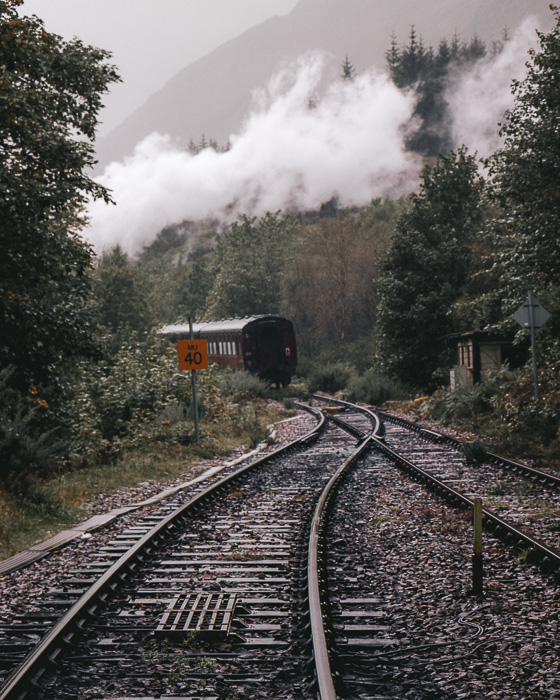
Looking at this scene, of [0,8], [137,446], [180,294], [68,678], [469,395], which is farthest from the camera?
[180,294]

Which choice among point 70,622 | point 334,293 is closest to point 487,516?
point 70,622

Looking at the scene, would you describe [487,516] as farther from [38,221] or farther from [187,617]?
[38,221]

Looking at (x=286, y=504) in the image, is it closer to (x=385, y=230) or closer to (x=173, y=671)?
(x=173, y=671)

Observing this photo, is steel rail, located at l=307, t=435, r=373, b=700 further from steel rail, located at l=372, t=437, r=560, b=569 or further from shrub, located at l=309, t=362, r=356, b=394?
shrub, located at l=309, t=362, r=356, b=394

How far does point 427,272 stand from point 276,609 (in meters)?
32.4

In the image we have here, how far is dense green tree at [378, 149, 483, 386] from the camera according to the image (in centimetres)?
3569

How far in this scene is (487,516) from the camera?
855cm

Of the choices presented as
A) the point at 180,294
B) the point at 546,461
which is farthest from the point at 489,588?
the point at 180,294

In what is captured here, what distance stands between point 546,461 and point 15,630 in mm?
11038

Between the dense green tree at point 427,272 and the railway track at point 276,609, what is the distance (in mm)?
26092

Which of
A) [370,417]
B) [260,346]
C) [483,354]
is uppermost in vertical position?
[260,346]

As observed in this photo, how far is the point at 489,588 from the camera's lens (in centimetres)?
610

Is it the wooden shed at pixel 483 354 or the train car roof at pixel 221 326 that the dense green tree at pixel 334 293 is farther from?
the wooden shed at pixel 483 354

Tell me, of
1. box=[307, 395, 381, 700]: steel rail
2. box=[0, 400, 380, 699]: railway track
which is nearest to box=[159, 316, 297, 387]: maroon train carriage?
box=[307, 395, 381, 700]: steel rail
